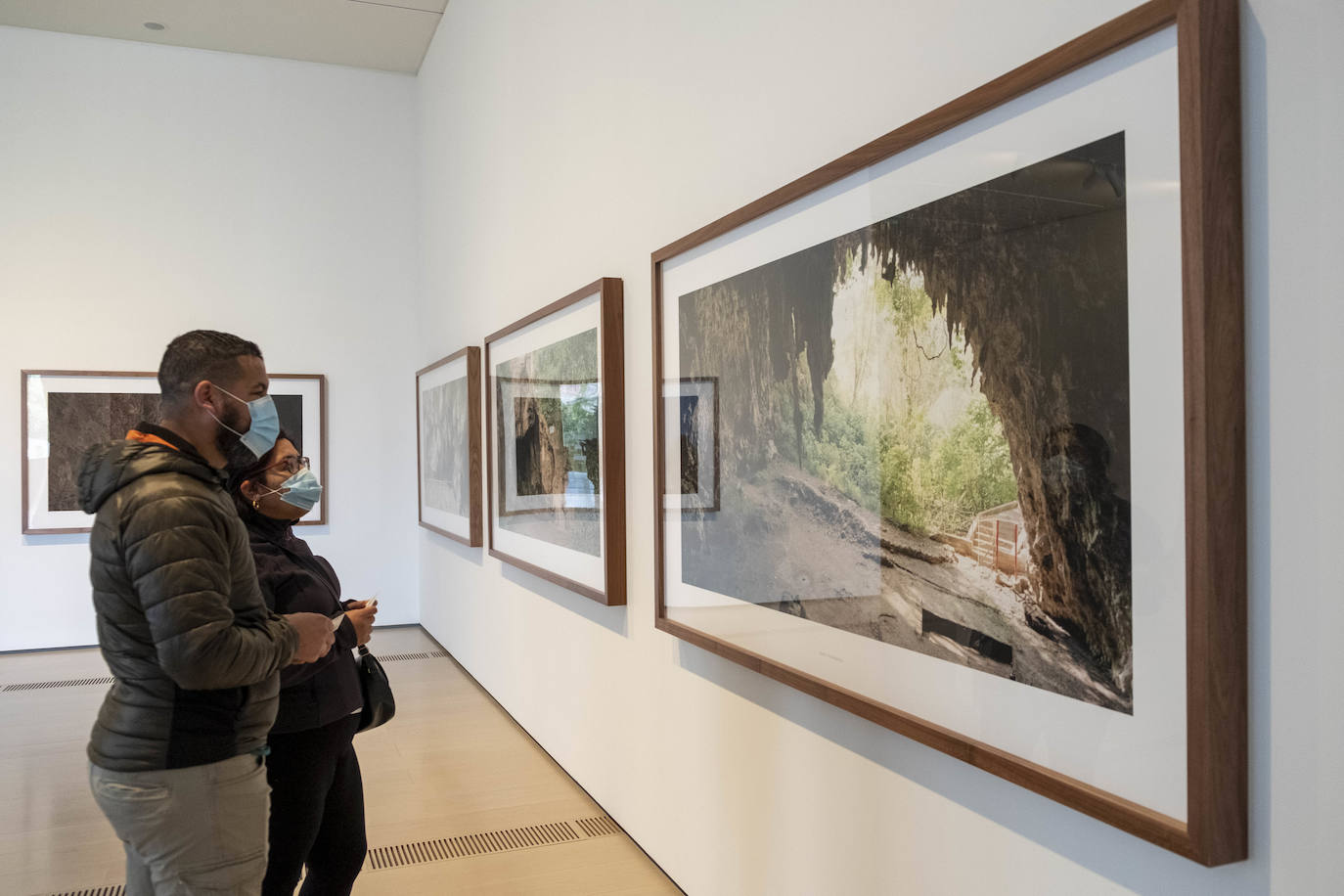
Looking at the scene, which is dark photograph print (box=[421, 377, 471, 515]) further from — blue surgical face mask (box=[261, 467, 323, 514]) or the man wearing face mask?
the man wearing face mask

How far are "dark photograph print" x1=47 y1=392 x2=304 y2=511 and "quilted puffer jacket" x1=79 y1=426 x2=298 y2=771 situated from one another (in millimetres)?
6306

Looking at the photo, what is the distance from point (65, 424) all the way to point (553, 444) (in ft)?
18.1

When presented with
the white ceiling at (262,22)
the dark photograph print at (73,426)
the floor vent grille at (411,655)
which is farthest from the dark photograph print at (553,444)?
the dark photograph print at (73,426)

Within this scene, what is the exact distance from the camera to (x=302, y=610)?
8.52ft

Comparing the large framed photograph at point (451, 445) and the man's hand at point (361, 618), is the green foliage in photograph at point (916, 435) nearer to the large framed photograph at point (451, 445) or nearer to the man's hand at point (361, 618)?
the man's hand at point (361, 618)

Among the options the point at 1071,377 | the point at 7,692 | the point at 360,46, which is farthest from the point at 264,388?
the point at 360,46

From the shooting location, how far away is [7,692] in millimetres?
6656

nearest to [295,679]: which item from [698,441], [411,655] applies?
[698,441]

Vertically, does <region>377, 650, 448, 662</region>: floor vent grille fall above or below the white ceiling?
below

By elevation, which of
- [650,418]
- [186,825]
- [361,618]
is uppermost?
[650,418]

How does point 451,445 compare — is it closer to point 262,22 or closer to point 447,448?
point 447,448

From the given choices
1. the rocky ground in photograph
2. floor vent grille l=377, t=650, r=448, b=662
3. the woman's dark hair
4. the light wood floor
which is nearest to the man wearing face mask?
the woman's dark hair

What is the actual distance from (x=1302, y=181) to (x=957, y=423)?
72 cm

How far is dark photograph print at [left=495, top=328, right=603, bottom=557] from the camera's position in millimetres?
4090
